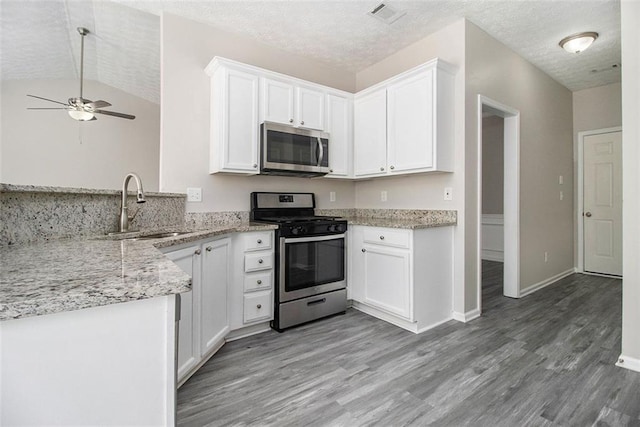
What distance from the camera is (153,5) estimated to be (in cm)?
248

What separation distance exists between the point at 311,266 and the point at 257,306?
57 centimetres

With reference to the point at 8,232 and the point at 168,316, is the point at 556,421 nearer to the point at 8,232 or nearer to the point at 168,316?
the point at 168,316

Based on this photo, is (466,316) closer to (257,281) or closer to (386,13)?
(257,281)

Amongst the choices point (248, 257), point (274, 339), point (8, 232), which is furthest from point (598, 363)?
point (8, 232)

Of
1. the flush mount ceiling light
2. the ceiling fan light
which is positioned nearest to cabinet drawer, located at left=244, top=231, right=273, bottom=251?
the ceiling fan light

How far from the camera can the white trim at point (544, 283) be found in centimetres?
347

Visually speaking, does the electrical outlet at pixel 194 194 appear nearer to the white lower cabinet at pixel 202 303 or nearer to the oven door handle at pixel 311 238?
the white lower cabinet at pixel 202 303

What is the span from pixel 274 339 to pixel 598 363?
2233 mm

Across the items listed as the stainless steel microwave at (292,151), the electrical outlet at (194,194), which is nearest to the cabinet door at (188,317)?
the electrical outlet at (194,194)

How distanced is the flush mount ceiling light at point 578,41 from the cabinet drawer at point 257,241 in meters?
3.48

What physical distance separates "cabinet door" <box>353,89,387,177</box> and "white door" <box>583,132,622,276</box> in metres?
3.50

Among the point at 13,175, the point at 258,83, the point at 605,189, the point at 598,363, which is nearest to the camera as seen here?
the point at 598,363

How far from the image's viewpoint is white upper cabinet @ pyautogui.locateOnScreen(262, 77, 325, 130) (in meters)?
2.73

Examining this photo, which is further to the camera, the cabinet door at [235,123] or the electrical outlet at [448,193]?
the electrical outlet at [448,193]
